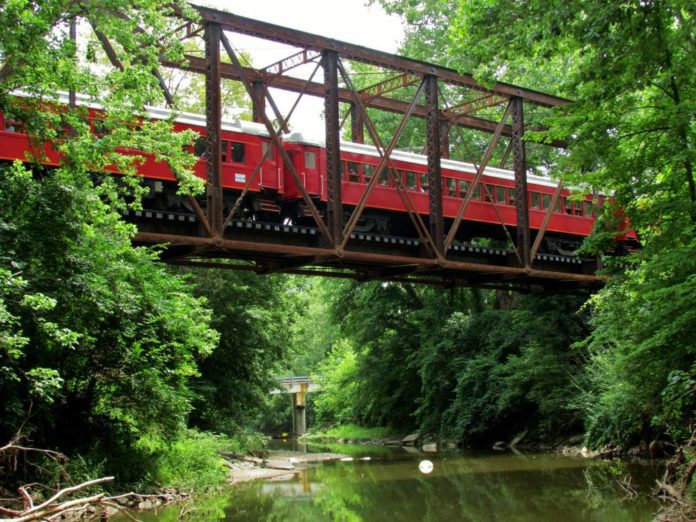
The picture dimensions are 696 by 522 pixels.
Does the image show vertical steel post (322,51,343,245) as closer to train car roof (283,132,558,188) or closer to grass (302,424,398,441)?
train car roof (283,132,558,188)

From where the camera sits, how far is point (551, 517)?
1299 cm

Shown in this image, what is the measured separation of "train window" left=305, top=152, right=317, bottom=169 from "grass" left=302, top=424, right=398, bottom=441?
18467mm

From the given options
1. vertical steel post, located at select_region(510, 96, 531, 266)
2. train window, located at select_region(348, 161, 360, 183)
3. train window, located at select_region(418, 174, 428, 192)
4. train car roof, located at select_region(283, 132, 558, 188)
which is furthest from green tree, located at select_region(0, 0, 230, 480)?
train window, located at select_region(418, 174, 428, 192)

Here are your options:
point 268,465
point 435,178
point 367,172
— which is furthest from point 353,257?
point 268,465

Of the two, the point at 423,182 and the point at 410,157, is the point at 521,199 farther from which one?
the point at 410,157

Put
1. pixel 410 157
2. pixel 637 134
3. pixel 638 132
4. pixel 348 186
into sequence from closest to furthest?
pixel 638 132 → pixel 637 134 → pixel 348 186 → pixel 410 157

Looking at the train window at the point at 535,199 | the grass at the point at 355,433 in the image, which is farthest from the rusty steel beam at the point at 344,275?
the grass at the point at 355,433

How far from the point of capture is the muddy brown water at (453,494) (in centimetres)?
1377

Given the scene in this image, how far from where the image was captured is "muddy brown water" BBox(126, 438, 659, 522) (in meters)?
13.8

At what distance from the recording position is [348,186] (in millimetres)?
23625

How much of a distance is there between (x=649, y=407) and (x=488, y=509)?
344 cm

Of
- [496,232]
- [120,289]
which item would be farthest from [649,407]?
[496,232]

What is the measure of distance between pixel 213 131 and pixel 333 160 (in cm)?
300

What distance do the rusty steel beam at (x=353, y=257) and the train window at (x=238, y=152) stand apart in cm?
353
